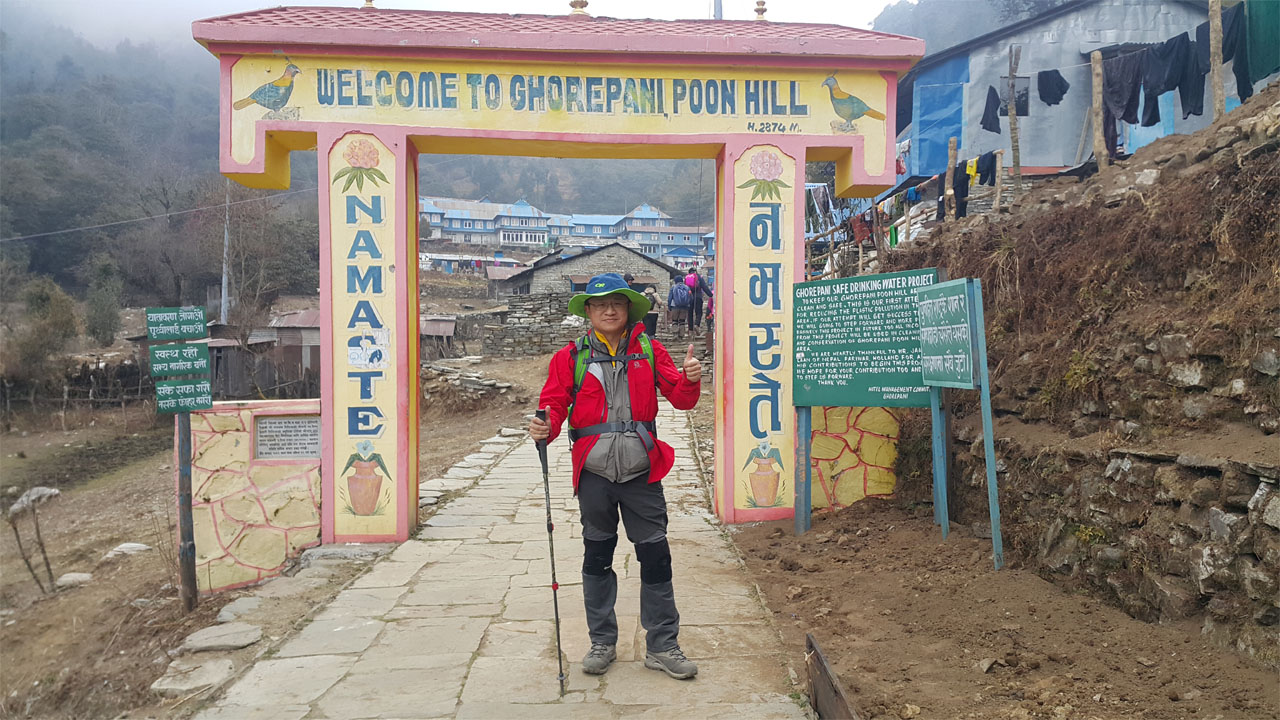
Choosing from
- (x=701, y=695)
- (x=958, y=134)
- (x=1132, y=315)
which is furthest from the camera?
(x=958, y=134)

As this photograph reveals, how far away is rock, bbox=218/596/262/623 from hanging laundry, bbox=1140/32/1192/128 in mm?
16159

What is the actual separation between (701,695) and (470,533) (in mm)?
3805

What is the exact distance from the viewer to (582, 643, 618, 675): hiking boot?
384 cm

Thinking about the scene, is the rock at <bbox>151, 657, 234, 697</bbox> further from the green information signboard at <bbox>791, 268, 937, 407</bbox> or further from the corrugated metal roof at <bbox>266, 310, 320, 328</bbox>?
the corrugated metal roof at <bbox>266, 310, 320, 328</bbox>

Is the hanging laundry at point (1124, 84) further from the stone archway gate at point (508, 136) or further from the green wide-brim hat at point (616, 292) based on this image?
the green wide-brim hat at point (616, 292)

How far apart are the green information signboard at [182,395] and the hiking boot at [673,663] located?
3.67 m

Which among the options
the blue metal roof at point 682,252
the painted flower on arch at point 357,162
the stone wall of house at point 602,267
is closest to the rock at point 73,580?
the painted flower on arch at point 357,162

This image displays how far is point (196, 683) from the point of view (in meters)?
4.12

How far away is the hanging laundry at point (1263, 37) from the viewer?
39.5 feet

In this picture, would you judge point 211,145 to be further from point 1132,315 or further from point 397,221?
point 1132,315

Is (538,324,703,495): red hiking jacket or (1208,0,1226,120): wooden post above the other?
(1208,0,1226,120): wooden post

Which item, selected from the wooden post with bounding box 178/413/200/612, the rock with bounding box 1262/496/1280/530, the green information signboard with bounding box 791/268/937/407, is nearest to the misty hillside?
the wooden post with bounding box 178/413/200/612

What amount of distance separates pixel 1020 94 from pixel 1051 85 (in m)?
0.86

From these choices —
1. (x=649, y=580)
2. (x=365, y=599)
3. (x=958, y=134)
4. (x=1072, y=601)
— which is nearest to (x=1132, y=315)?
(x=1072, y=601)
